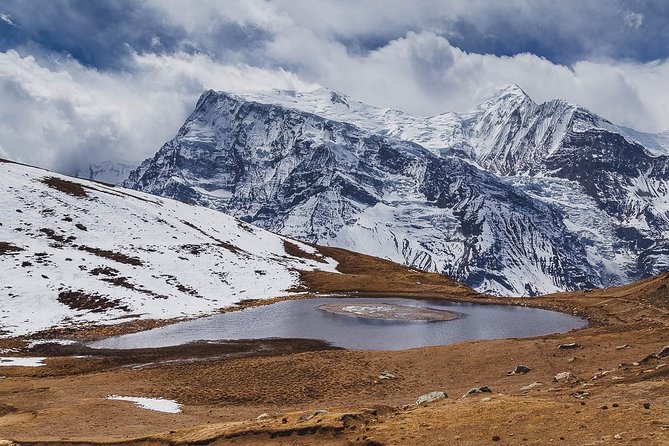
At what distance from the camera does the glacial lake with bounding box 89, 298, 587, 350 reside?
59.8 metres

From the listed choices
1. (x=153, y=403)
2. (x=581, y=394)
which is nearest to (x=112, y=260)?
(x=153, y=403)

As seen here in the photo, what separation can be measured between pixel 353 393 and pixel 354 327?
3536 cm

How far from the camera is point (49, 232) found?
9356 cm

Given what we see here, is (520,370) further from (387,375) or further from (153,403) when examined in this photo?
(153,403)

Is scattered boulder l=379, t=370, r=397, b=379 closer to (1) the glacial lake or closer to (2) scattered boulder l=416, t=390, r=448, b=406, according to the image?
(2) scattered boulder l=416, t=390, r=448, b=406

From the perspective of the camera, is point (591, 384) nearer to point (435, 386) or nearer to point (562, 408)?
Result: point (562, 408)

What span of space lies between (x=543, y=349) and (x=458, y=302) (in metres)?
66.3

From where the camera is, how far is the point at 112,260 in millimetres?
91812

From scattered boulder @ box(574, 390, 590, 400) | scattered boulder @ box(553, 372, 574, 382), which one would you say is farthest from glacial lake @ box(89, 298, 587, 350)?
scattered boulder @ box(574, 390, 590, 400)

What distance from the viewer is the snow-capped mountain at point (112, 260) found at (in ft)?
236

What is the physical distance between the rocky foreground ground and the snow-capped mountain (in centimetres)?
1282

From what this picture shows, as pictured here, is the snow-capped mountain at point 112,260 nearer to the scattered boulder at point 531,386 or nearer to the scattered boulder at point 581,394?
the scattered boulder at point 531,386

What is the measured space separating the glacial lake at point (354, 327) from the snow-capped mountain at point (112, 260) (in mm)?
8640

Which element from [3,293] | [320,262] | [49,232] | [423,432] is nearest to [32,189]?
[49,232]
